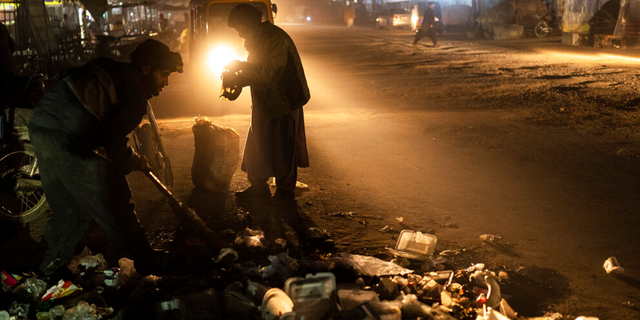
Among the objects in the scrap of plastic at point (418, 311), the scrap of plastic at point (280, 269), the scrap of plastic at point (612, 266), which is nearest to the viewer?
the scrap of plastic at point (418, 311)

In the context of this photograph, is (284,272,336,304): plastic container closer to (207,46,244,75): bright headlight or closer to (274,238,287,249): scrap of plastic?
(274,238,287,249): scrap of plastic

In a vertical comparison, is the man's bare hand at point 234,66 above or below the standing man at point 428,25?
below

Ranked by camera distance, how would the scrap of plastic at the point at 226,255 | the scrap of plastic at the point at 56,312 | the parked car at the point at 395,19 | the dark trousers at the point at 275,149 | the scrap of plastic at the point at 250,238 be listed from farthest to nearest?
1. the parked car at the point at 395,19
2. the dark trousers at the point at 275,149
3. the scrap of plastic at the point at 250,238
4. the scrap of plastic at the point at 226,255
5. the scrap of plastic at the point at 56,312

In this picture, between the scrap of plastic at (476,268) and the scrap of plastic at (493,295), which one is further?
the scrap of plastic at (476,268)

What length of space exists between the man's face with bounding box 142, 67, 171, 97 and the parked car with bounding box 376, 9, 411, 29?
33.8 metres

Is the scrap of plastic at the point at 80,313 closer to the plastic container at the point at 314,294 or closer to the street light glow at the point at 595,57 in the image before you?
the plastic container at the point at 314,294

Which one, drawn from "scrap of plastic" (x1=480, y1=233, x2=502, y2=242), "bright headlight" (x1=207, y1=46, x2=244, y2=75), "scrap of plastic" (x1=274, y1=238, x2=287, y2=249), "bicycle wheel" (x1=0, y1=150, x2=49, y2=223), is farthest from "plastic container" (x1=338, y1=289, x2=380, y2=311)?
"bright headlight" (x1=207, y1=46, x2=244, y2=75)

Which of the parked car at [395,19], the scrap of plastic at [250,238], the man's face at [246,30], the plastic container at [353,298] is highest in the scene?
the parked car at [395,19]

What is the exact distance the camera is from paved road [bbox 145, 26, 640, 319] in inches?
155

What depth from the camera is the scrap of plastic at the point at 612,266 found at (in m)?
3.65

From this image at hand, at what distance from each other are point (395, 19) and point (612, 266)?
111 feet

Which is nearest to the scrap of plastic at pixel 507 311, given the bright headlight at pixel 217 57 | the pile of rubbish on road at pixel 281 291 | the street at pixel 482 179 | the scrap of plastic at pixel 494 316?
the pile of rubbish on road at pixel 281 291

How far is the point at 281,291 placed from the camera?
3.07m

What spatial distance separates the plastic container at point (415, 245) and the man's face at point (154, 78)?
6.43ft
